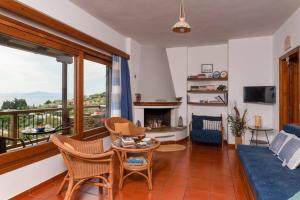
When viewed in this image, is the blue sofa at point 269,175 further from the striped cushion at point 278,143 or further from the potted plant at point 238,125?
the potted plant at point 238,125

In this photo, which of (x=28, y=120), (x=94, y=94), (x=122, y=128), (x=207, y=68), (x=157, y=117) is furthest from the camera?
(x=157, y=117)

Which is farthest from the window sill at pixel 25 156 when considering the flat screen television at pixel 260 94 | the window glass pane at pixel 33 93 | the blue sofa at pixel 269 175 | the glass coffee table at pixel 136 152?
the flat screen television at pixel 260 94

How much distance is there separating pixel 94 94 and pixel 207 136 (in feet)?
9.27

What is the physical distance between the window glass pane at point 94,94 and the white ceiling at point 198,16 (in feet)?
3.12

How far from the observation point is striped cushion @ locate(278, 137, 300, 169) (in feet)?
7.28

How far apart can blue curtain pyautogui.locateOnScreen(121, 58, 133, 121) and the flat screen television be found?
277 centimetres

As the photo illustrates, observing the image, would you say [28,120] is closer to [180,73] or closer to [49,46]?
[49,46]

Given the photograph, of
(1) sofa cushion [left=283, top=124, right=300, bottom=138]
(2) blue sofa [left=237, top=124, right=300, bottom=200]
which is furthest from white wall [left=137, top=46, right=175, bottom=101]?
(1) sofa cushion [left=283, top=124, right=300, bottom=138]

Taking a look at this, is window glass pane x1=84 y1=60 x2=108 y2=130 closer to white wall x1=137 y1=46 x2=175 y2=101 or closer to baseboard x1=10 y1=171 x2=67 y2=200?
baseboard x1=10 y1=171 x2=67 y2=200

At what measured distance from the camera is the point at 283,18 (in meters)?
3.68

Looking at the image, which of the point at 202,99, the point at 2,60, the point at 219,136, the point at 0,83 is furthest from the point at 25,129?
the point at 202,99

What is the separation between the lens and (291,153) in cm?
232

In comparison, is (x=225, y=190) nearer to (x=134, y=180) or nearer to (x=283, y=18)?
(x=134, y=180)

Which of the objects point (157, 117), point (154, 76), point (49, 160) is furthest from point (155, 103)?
point (49, 160)
